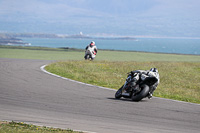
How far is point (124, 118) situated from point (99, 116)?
63 cm

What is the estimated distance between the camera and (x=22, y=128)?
8.23m

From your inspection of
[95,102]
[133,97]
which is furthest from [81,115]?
[133,97]

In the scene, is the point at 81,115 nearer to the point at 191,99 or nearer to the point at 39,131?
the point at 39,131

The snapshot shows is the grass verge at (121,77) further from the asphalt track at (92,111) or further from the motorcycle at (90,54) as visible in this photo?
the asphalt track at (92,111)

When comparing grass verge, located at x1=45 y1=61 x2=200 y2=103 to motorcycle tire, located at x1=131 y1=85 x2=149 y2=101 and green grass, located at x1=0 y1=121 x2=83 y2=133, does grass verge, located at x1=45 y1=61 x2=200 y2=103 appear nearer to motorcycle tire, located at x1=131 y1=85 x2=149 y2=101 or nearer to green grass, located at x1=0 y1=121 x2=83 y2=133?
motorcycle tire, located at x1=131 y1=85 x2=149 y2=101

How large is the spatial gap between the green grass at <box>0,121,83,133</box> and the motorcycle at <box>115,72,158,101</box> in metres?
4.89

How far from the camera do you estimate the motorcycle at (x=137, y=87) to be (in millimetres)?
12766

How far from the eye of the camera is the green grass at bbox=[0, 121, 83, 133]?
794 centimetres

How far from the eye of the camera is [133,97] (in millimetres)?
12867

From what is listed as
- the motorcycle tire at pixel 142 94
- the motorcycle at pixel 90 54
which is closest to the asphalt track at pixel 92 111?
the motorcycle tire at pixel 142 94

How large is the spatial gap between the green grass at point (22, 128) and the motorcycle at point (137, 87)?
4887mm

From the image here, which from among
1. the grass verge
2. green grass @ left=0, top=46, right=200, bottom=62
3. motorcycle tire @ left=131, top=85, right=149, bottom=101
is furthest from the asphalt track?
green grass @ left=0, top=46, right=200, bottom=62

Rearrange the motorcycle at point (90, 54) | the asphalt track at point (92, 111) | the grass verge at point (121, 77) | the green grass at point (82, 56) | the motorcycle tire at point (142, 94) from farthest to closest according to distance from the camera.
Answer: the green grass at point (82, 56) → the motorcycle at point (90, 54) → the grass verge at point (121, 77) → the motorcycle tire at point (142, 94) → the asphalt track at point (92, 111)

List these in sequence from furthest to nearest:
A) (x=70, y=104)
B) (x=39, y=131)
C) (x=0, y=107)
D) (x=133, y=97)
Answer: (x=133, y=97), (x=70, y=104), (x=0, y=107), (x=39, y=131)
